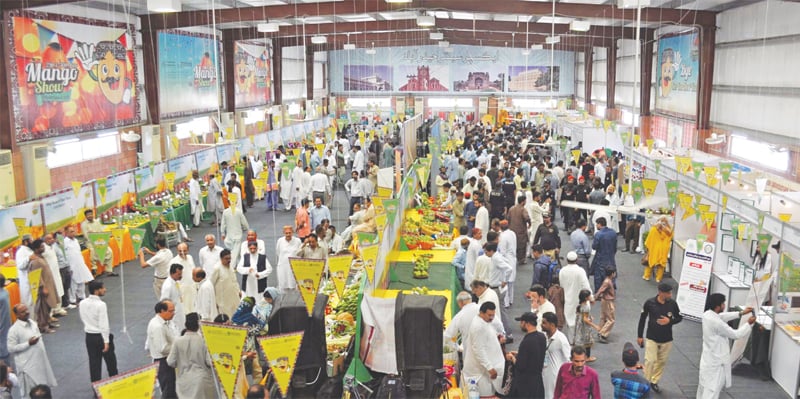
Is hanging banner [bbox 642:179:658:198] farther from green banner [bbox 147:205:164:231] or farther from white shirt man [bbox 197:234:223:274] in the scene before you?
green banner [bbox 147:205:164:231]

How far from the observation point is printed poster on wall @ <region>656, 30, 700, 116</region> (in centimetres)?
1927

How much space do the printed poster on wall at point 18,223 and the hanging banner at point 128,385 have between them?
6.82m

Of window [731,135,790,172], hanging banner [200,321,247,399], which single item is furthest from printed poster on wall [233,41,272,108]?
hanging banner [200,321,247,399]

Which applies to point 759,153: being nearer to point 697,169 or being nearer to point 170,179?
point 697,169

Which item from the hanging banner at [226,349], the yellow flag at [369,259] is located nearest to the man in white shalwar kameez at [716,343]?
the yellow flag at [369,259]

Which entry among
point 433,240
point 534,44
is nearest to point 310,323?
point 433,240

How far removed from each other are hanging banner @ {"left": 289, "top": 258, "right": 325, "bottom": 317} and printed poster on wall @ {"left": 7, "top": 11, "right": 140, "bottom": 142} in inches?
401

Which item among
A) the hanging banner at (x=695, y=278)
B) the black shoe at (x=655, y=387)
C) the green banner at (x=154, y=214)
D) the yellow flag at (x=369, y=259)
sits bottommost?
the black shoe at (x=655, y=387)

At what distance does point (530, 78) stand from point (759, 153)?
2368cm

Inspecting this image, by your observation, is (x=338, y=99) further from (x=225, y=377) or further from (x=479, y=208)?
(x=225, y=377)

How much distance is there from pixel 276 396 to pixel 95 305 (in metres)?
2.32

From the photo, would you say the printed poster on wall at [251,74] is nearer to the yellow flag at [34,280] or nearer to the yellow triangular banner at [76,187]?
the yellow triangular banner at [76,187]

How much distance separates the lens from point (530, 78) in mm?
38594

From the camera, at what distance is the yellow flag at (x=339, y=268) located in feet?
23.9
